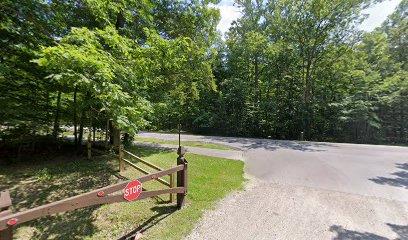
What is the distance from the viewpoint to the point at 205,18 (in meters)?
10.4

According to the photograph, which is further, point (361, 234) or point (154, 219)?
point (154, 219)

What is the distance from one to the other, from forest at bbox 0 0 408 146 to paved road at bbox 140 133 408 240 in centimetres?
296

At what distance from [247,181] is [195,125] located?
55.8 feet

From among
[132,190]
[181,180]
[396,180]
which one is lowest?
[396,180]

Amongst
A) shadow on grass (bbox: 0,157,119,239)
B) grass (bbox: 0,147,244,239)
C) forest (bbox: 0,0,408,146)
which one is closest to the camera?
grass (bbox: 0,147,244,239)

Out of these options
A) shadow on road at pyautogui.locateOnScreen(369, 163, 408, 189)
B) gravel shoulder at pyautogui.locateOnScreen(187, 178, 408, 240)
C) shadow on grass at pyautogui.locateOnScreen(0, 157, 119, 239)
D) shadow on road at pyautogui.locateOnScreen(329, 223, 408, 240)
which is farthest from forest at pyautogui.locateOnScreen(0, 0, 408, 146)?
shadow on road at pyautogui.locateOnScreen(369, 163, 408, 189)

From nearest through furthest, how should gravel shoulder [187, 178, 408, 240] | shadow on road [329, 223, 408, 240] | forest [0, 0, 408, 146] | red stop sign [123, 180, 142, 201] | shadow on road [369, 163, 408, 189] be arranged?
red stop sign [123, 180, 142, 201] < shadow on road [329, 223, 408, 240] < gravel shoulder [187, 178, 408, 240] < forest [0, 0, 408, 146] < shadow on road [369, 163, 408, 189]

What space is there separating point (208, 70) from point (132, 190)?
10.1 metres

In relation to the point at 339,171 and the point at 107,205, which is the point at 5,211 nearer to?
the point at 107,205

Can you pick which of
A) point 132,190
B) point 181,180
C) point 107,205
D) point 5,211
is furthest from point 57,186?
point 5,211

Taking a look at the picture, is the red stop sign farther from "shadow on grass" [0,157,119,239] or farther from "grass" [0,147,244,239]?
"shadow on grass" [0,157,119,239]

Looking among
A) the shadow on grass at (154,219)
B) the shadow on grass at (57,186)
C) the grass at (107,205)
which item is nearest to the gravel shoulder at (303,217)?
the grass at (107,205)

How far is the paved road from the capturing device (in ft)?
10.7

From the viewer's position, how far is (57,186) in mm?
5562
